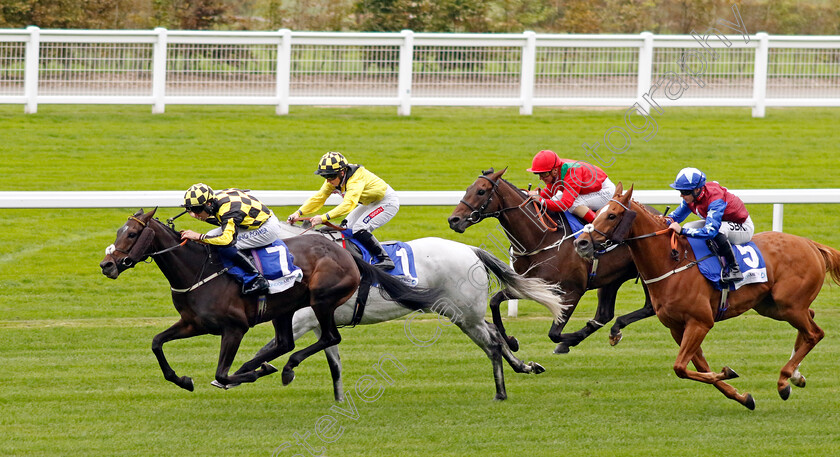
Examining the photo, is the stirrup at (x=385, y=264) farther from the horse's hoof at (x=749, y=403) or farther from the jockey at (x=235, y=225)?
the horse's hoof at (x=749, y=403)

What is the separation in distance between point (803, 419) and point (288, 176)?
6843 mm

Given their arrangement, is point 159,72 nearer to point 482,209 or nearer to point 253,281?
point 482,209

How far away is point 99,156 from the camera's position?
12.5 meters

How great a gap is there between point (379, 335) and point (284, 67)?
5468 mm

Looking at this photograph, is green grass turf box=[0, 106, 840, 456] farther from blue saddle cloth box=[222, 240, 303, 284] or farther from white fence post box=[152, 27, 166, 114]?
blue saddle cloth box=[222, 240, 303, 284]

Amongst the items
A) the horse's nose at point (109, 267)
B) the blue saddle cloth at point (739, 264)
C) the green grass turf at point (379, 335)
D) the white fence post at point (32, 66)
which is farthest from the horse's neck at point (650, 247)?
the white fence post at point (32, 66)

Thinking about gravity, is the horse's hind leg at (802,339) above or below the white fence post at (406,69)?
below

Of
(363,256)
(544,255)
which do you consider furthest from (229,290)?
(544,255)

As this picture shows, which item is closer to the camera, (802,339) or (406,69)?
(802,339)

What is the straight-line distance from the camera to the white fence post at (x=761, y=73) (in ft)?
45.5

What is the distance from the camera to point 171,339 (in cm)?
656

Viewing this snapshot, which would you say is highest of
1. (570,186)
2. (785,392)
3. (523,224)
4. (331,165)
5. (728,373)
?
(331,165)

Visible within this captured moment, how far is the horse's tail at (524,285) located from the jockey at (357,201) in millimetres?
657

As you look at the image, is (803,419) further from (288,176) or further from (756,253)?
(288,176)
